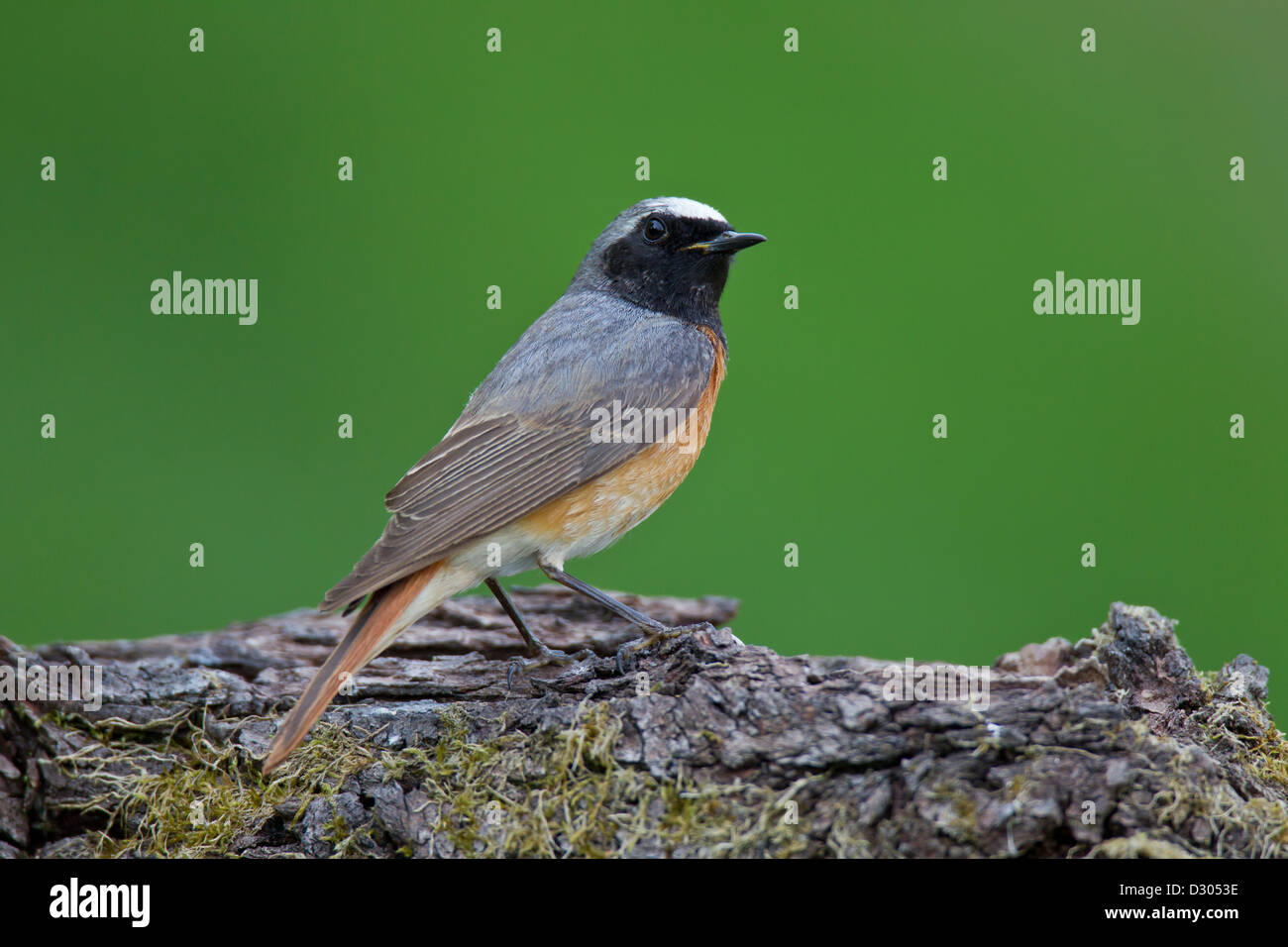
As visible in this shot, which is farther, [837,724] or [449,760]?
[449,760]

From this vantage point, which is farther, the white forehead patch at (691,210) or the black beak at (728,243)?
the white forehead patch at (691,210)

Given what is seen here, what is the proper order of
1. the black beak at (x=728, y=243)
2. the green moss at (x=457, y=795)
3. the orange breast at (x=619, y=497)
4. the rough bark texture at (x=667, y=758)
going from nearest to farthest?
the rough bark texture at (x=667, y=758) → the green moss at (x=457, y=795) → the orange breast at (x=619, y=497) → the black beak at (x=728, y=243)

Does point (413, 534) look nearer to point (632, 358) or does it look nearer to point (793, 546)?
point (632, 358)

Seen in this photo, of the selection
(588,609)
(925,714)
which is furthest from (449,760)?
(588,609)

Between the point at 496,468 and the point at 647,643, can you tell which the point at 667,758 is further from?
the point at 496,468

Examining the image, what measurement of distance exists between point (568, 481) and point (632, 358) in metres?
0.79

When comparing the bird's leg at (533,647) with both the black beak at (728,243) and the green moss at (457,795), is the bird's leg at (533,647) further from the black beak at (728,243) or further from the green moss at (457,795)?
the black beak at (728,243)

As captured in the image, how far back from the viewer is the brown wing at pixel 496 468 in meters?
4.02

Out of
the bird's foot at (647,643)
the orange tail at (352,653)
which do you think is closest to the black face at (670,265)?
the orange tail at (352,653)

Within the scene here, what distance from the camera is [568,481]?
4402 mm

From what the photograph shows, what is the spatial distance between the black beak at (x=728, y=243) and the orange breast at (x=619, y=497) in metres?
0.87

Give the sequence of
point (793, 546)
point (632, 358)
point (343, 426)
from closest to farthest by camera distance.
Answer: point (632, 358) → point (793, 546) → point (343, 426)

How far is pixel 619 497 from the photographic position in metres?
4.57

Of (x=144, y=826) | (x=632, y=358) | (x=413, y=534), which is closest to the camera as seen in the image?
(x=144, y=826)
